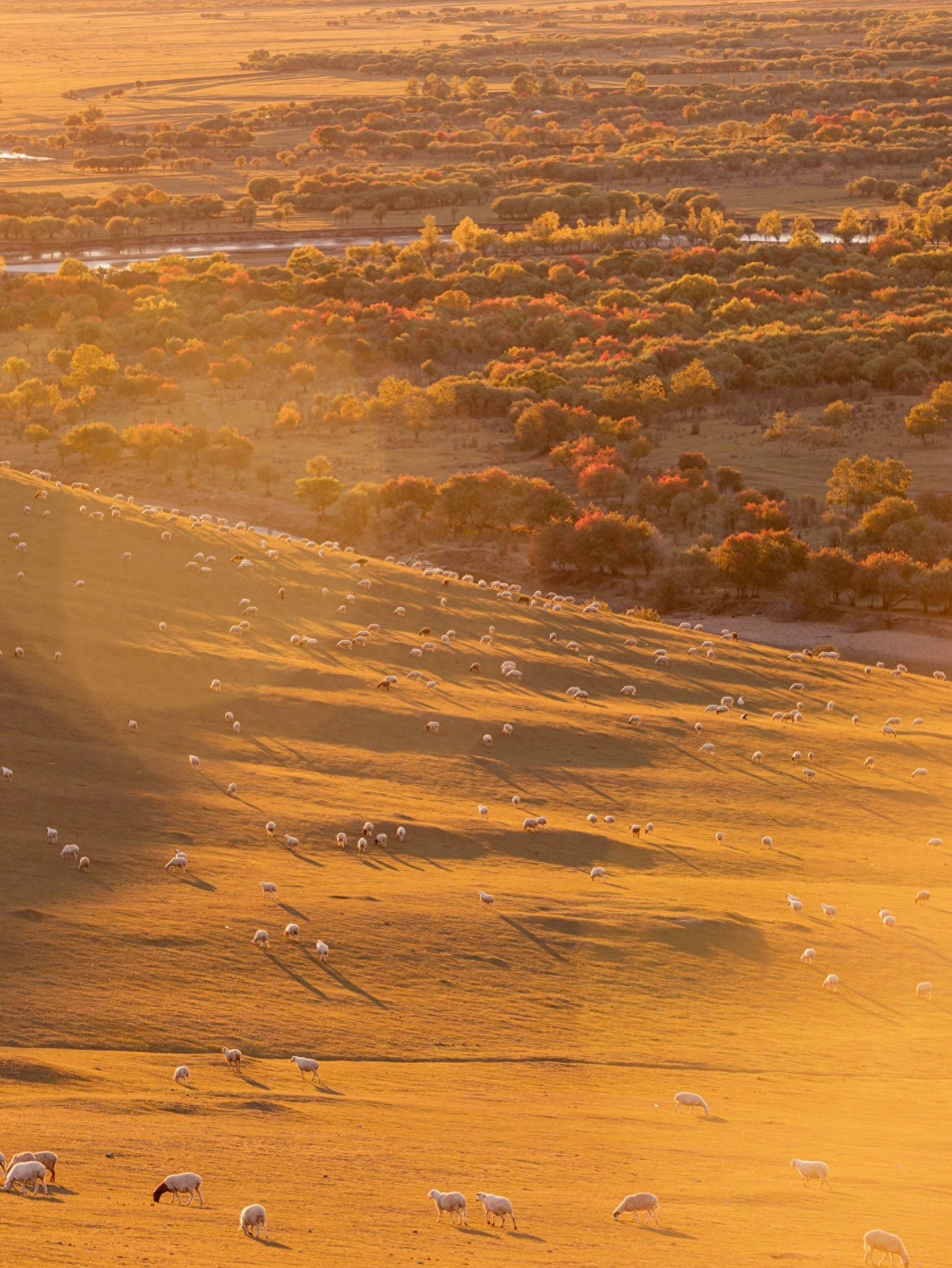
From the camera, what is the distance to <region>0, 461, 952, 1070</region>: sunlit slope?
1038 inches

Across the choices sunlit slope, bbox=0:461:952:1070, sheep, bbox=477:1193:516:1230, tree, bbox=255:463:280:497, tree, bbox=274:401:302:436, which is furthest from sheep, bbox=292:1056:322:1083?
tree, bbox=274:401:302:436

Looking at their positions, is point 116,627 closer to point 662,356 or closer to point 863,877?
point 863,877

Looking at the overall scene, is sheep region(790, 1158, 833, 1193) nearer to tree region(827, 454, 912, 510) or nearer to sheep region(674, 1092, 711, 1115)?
sheep region(674, 1092, 711, 1115)

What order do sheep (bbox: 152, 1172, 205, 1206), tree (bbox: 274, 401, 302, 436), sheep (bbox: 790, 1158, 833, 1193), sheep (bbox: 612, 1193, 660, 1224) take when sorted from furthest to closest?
1. tree (bbox: 274, 401, 302, 436)
2. sheep (bbox: 790, 1158, 833, 1193)
3. sheep (bbox: 612, 1193, 660, 1224)
4. sheep (bbox: 152, 1172, 205, 1206)

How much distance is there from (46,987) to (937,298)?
100525 millimetres

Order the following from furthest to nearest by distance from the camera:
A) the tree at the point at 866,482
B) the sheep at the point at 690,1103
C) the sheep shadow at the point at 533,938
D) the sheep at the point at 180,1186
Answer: the tree at the point at 866,482 → the sheep shadow at the point at 533,938 → the sheep at the point at 690,1103 → the sheep at the point at 180,1186

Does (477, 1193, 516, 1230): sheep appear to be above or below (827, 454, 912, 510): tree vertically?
above

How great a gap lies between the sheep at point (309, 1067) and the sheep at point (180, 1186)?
506 cm

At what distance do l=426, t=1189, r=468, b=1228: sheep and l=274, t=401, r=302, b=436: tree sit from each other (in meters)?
72.3

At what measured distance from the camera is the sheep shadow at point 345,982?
87.4 ft

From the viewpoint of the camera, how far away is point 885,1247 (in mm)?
17594

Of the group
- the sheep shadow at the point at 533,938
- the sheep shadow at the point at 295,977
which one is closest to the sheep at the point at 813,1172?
the sheep shadow at the point at 295,977

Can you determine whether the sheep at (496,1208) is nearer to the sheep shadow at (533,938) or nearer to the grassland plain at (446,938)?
the grassland plain at (446,938)

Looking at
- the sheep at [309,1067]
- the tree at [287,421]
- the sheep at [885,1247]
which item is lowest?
the tree at [287,421]
